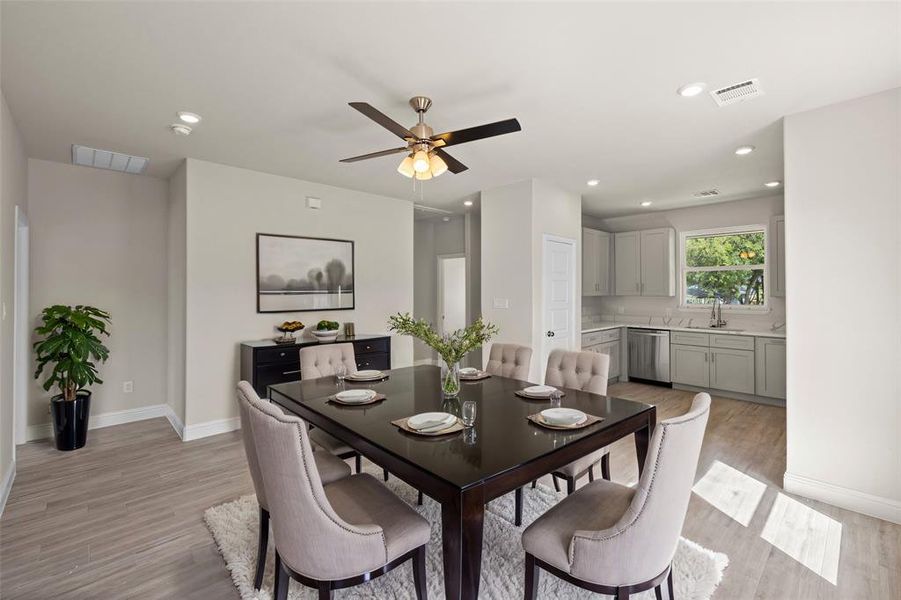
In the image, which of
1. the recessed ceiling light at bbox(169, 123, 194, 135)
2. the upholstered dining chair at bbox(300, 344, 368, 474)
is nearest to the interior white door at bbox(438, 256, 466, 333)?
the upholstered dining chair at bbox(300, 344, 368, 474)

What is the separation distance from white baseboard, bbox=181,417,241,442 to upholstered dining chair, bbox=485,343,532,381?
107 inches

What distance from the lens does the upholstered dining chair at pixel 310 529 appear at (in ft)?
4.68

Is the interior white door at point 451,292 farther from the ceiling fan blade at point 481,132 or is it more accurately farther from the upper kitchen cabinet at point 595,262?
the ceiling fan blade at point 481,132

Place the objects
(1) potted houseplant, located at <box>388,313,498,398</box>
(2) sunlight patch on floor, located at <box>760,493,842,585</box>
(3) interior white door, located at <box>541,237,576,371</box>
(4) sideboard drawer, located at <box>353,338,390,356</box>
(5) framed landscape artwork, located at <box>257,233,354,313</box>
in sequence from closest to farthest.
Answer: (2) sunlight patch on floor, located at <box>760,493,842,585</box> → (1) potted houseplant, located at <box>388,313,498,398</box> → (5) framed landscape artwork, located at <box>257,233,354,313</box> → (4) sideboard drawer, located at <box>353,338,390,356</box> → (3) interior white door, located at <box>541,237,576,371</box>

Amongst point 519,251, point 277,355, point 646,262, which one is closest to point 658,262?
point 646,262

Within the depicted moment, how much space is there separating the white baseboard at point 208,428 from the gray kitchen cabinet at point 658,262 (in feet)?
18.8

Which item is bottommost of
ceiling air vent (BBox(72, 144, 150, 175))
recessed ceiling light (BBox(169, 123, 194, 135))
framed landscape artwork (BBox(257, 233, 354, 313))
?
framed landscape artwork (BBox(257, 233, 354, 313))

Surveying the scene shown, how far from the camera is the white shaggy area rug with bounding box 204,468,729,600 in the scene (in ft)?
6.40

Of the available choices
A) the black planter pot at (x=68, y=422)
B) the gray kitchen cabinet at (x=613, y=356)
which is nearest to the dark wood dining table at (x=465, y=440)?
the black planter pot at (x=68, y=422)

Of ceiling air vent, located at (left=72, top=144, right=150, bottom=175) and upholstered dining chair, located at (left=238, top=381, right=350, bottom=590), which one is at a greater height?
ceiling air vent, located at (left=72, top=144, right=150, bottom=175)

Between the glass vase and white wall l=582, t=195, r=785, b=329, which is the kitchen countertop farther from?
the glass vase

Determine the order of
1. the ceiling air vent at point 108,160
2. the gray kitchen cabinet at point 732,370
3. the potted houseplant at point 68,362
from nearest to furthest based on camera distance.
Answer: the potted houseplant at point 68,362 < the ceiling air vent at point 108,160 < the gray kitchen cabinet at point 732,370

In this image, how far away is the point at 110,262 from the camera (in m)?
4.45

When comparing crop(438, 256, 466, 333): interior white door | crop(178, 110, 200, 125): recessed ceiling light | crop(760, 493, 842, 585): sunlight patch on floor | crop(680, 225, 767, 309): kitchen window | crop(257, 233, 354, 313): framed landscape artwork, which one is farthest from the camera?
crop(438, 256, 466, 333): interior white door
